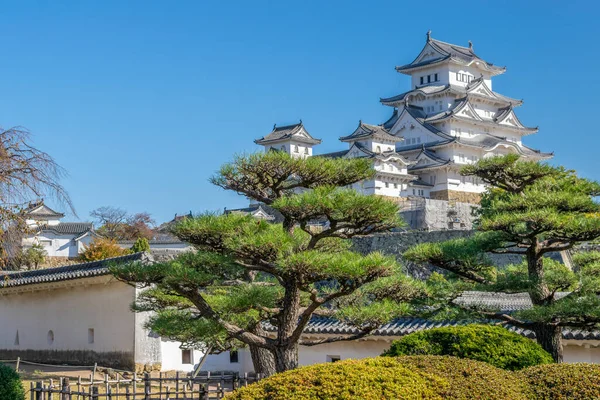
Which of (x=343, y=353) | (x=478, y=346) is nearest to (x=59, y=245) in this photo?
(x=343, y=353)

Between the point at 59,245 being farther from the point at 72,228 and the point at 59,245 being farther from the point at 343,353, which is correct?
the point at 343,353

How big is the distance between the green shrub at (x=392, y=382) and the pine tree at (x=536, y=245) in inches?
168

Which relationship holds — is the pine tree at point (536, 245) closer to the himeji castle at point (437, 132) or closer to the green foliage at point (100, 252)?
the green foliage at point (100, 252)

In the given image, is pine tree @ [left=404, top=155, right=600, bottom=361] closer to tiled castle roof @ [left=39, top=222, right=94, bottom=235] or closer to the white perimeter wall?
the white perimeter wall

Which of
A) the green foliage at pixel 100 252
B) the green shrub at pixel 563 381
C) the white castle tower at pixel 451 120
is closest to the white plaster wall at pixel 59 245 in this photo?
the green foliage at pixel 100 252

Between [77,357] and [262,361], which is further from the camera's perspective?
[77,357]

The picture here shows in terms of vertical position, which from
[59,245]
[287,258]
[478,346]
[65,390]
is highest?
[59,245]

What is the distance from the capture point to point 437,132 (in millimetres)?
54719

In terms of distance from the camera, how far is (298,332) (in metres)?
11.0

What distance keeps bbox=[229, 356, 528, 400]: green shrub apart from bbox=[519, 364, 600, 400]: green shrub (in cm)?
22

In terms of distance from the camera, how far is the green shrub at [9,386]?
11.0 meters

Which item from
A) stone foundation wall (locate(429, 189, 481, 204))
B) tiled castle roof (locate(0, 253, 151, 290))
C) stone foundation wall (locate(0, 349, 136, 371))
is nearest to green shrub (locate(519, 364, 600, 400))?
tiled castle roof (locate(0, 253, 151, 290))

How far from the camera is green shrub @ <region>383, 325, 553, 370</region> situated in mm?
11117

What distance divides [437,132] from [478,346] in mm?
44413
